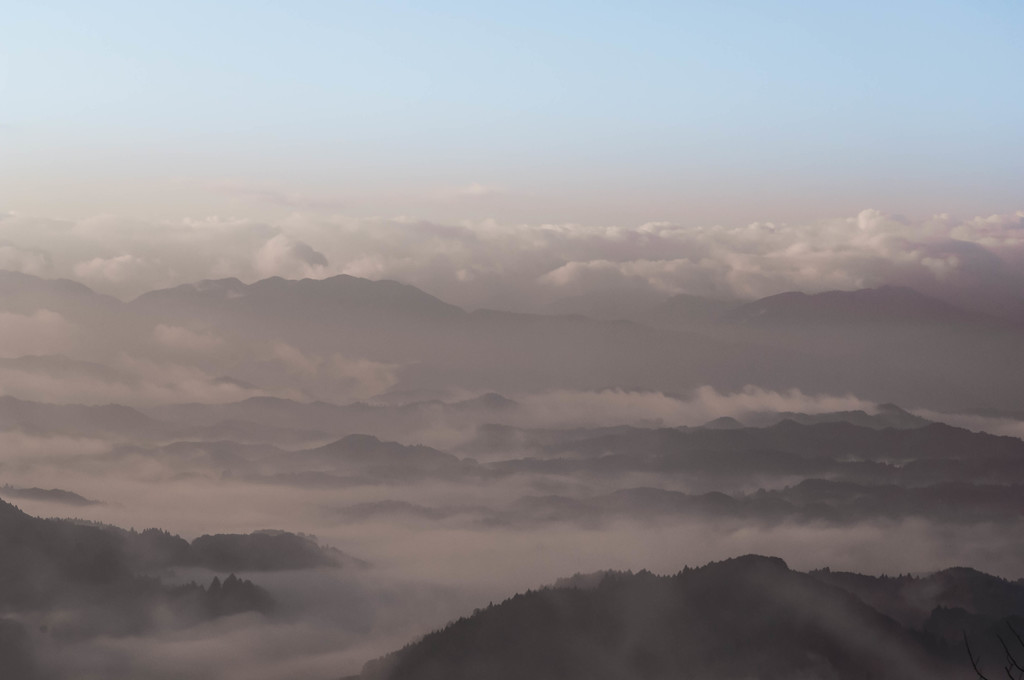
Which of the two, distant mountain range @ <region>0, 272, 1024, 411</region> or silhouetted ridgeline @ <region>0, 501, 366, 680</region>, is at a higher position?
distant mountain range @ <region>0, 272, 1024, 411</region>

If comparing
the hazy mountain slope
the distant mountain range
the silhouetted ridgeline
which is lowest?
the hazy mountain slope

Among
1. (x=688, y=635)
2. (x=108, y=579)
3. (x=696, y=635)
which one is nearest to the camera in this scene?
(x=108, y=579)

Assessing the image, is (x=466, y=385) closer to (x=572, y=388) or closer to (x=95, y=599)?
(x=572, y=388)

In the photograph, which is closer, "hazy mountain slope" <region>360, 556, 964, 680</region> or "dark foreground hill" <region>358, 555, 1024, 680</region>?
"dark foreground hill" <region>358, 555, 1024, 680</region>

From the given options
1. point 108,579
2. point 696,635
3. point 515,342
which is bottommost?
point 696,635

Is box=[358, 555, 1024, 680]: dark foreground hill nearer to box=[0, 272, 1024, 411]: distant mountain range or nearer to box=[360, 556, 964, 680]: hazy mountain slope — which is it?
box=[360, 556, 964, 680]: hazy mountain slope

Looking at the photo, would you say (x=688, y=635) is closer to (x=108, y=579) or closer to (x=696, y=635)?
(x=696, y=635)

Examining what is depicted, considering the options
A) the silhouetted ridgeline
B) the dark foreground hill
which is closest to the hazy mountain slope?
the dark foreground hill

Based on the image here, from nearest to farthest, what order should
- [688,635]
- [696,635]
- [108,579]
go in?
[108,579] < [688,635] < [696,635]

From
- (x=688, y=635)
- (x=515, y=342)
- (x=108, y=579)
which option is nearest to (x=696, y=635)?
(x=688, y=635)
